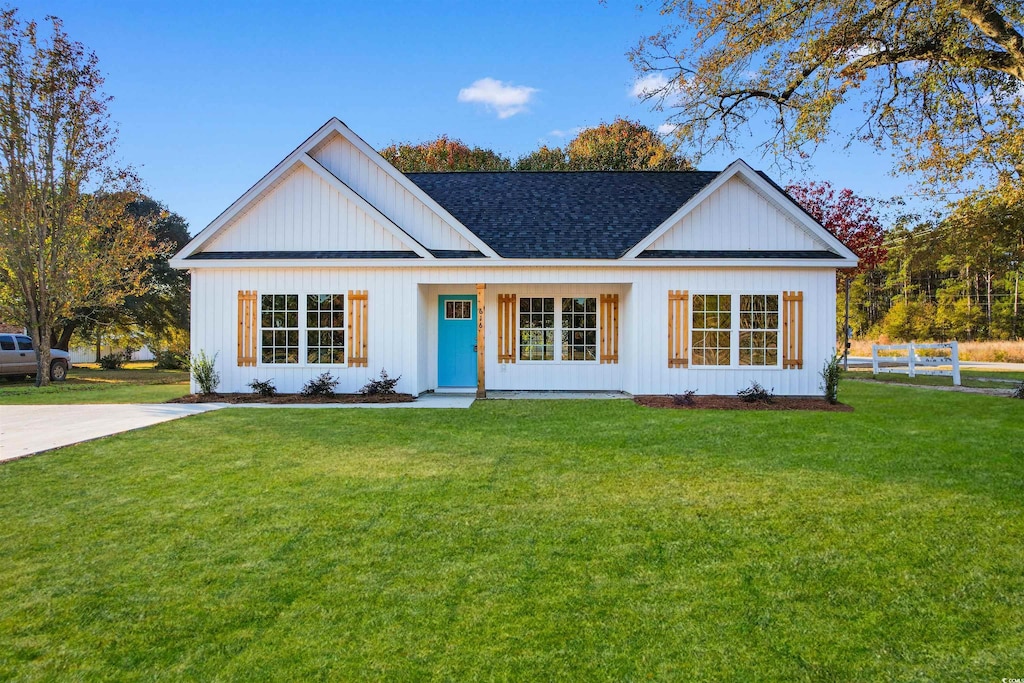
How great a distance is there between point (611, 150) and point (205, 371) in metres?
26.0

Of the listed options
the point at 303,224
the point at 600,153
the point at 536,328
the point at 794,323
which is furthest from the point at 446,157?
the point at 794,323

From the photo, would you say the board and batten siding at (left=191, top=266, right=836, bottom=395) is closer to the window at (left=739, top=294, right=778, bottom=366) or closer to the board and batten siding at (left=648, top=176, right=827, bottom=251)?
the window at (left=739, top=294, right=778, bottom=366)

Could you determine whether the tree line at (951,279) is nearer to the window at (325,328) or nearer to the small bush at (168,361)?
the window at (325,328)

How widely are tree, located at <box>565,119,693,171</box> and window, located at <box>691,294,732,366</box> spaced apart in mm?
18322

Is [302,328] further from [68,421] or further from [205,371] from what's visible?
[68,421]

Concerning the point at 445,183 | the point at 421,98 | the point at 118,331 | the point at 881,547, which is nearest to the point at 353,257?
the point at 445,183

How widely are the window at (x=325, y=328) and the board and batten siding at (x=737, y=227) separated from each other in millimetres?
7060

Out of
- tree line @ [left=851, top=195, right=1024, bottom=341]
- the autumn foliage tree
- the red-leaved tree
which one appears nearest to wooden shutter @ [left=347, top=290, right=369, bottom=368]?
tree line @ [left=851, top=195, right=1024, bottom=341]

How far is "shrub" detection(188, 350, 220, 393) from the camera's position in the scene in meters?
12.7

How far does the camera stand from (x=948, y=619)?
300 cm

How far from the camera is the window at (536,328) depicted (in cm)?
1418

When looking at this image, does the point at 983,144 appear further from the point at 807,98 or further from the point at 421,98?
the point at 421,98

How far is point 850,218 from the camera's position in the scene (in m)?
23.5

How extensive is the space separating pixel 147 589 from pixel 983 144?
13348 mm
